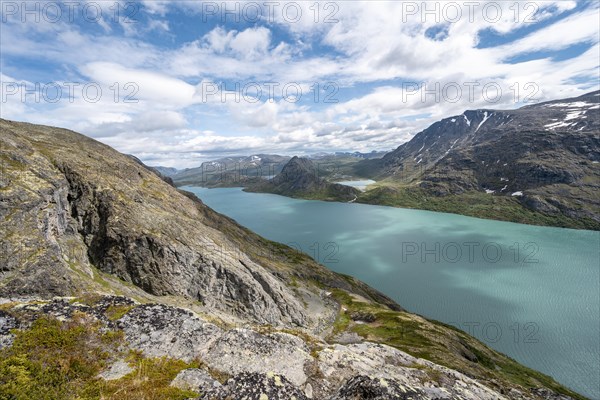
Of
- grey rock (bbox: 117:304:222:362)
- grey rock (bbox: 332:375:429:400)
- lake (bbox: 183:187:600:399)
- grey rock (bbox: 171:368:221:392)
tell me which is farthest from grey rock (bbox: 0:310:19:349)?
lake (bbox: 183:187:600:399)

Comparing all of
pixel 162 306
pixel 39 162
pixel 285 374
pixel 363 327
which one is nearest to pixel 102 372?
pixel 162 306

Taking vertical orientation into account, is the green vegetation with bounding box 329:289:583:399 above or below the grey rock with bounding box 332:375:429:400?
below

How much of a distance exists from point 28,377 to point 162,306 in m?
9.89

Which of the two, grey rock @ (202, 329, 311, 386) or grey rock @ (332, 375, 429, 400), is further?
grey rock @ (202, 329, 311, 386)

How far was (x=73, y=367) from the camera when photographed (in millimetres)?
14562

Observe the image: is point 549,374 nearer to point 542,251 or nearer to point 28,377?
point 28,377

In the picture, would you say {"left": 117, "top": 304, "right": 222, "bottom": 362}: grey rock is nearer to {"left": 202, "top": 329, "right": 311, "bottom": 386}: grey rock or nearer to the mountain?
Result: the mountain

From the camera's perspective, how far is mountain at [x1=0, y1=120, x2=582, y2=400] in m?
15.4

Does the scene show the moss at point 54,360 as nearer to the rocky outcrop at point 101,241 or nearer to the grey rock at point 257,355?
the grey rock at point 257,355

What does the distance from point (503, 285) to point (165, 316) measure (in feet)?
445

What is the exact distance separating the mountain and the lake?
35.4ft

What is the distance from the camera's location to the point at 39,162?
193 feet

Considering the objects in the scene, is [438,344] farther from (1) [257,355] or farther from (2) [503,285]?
(1) [257,355]

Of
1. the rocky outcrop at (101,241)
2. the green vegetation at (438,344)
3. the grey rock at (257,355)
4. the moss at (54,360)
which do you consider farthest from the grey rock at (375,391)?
the green vegetation at (438,344)
